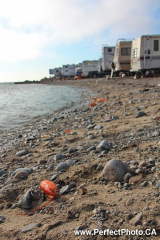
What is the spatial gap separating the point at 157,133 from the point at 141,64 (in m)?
15.3

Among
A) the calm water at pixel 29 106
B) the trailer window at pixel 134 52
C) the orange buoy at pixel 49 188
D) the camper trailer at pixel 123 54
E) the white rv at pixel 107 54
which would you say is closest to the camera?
the orange buoy at pixel 49 188

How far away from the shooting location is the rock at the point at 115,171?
277 centimetres

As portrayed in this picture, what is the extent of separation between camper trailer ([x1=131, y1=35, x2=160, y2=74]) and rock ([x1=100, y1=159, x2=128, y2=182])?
16664mm

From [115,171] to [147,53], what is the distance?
17.0 m

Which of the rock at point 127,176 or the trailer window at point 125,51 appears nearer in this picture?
the rock at point 127,176

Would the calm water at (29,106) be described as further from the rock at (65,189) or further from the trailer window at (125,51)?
the trailer window at (125,51)

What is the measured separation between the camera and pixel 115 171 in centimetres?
282

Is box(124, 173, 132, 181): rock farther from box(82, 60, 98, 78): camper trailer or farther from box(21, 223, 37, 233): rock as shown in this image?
box(82, 60, 98, 78): camper trailer

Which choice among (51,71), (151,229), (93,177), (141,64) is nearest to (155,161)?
(93,177)

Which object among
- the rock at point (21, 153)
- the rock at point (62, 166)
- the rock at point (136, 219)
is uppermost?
the rock at point (136, 219)

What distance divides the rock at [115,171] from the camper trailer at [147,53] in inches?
656

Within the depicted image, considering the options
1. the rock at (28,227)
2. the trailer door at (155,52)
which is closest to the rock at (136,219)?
the rock at (28,227)

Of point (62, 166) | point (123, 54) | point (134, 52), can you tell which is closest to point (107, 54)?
point (123, 54)

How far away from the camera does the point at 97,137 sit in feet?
16.2
